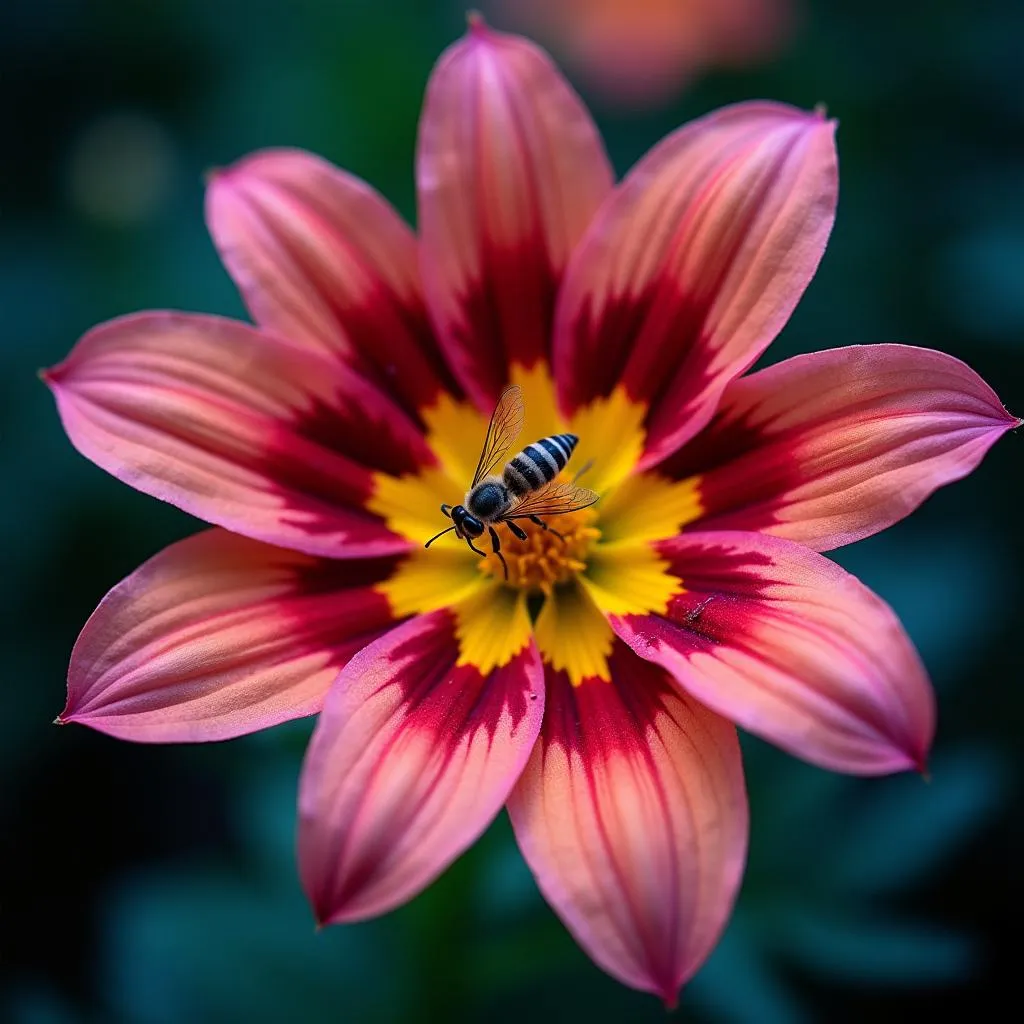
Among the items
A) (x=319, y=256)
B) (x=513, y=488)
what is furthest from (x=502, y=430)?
(x=319, y=256)

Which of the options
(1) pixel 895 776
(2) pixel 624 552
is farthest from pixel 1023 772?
(2) pixel 624 552

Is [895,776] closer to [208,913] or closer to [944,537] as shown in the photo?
[944,537]

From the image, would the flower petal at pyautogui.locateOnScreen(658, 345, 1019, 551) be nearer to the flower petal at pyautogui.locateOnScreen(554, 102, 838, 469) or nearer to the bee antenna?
the flower petal at pyautogui.locateOnScreen(554, 102, 838, 469)

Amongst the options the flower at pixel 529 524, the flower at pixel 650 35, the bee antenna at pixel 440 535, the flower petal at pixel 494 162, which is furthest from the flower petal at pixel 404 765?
the flower at pixel 650 35

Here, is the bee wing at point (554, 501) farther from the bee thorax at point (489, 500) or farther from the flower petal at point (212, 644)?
the flower petal at point (212, 644)

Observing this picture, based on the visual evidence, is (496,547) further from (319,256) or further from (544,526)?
(319,256)

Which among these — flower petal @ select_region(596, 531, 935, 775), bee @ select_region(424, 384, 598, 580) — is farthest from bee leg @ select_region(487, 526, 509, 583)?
flower petal @ select_region(596, 531, 935, 775)

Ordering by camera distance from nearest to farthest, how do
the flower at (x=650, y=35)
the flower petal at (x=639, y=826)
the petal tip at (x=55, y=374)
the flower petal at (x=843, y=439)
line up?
the flower petal at (x=639, y=826), the flower petal at (x=843, y=439), the petal tip at (x=55, y=374), the flower at (x=650, y=35)

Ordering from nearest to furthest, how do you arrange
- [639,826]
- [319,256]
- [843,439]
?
[639,826] < [843,439] < [319,256]
